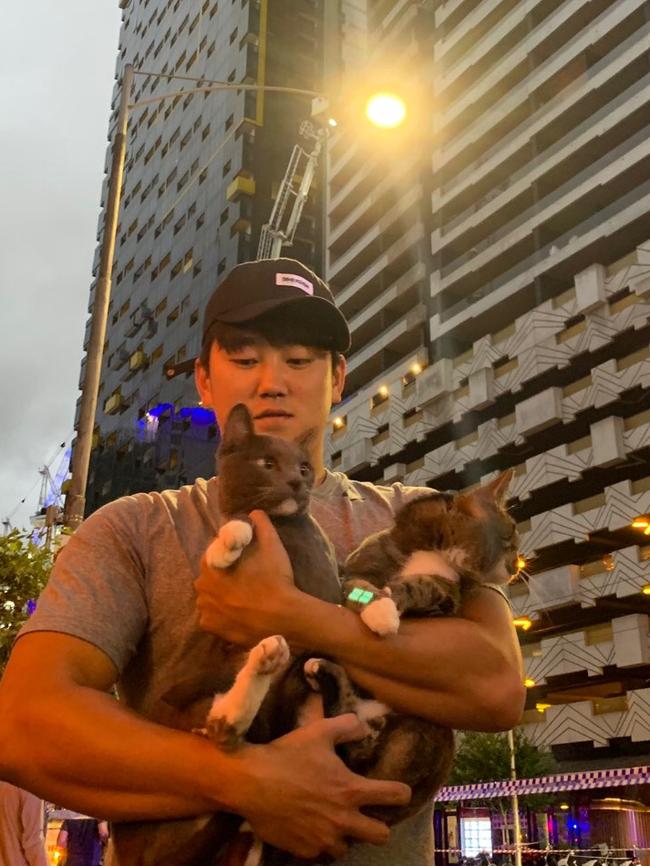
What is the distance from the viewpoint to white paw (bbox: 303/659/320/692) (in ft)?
6.39

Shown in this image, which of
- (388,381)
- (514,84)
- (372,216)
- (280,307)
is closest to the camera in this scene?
(280,307)

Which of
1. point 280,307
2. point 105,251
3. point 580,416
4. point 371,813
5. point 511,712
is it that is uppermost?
point 580,416

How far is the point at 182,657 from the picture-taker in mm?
2176

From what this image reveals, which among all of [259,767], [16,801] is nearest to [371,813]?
[259,767]

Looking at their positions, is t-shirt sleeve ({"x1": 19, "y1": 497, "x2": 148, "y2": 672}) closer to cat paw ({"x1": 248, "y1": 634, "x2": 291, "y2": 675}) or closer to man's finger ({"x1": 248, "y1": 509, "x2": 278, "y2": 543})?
man's finger ({"x1": 248, "y1": 509, "x2": 278, "y2": 543})

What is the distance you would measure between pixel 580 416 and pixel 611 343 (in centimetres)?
391

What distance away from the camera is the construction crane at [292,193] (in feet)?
202

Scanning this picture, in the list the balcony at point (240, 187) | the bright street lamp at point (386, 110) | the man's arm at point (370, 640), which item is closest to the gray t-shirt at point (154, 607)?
the man's arm at point (370, 640)

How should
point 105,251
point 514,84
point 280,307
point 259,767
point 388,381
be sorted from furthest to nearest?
point 388,381 < point 514,84 < point 105,251 < point 280,307 < point 259,767

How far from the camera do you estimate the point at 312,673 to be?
1951 millimetres

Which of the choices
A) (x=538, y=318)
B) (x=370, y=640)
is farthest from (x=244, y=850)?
(x=538, y=318)

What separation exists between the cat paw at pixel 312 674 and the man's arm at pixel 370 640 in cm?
4

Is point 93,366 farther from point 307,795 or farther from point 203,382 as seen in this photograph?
point 307,795

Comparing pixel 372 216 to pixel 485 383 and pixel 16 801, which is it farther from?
pixel 16 801
